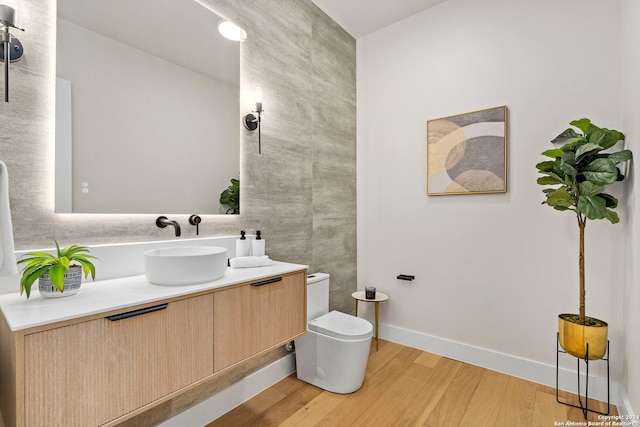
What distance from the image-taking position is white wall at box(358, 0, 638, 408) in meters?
1.96

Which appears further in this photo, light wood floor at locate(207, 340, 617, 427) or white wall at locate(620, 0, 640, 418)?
light wood floor at locate(207, 340, 617, 427)

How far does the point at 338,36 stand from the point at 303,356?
8.89ft

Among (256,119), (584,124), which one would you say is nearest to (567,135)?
(584,124)

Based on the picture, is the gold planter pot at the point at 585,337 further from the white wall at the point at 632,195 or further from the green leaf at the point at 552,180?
the green leaf at the point at 552,180

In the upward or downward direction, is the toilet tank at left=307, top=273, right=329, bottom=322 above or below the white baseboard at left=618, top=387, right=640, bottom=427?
above

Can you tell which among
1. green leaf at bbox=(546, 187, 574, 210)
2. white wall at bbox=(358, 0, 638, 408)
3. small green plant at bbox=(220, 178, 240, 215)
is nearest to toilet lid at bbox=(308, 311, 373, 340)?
white wall at bbox=(358, 0, 638, 408)

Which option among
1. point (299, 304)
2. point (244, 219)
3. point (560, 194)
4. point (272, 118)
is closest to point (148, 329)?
point (299, 304)

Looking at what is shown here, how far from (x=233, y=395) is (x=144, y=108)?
1.69m

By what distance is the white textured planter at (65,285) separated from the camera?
1052 mm

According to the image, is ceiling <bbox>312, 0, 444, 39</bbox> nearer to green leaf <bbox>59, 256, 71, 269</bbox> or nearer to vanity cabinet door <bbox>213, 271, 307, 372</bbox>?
vanity cabinet door <bbox>213, 271, 307, 372</bbox>

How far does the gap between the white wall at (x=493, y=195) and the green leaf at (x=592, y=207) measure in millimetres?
333

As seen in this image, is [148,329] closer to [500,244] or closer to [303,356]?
[303,356]

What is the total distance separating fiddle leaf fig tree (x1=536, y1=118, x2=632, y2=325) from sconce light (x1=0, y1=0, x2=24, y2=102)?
257 centimetres

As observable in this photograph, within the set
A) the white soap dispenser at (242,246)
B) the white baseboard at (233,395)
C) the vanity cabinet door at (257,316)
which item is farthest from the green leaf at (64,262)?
the white baseboard at (233,395)
